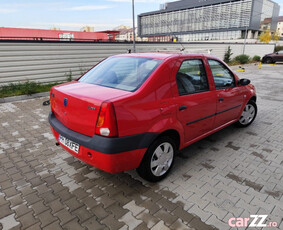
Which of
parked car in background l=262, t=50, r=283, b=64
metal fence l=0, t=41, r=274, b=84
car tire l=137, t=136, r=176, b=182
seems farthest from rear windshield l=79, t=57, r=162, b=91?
parked car in background l=262, t=50, r=283, b=64

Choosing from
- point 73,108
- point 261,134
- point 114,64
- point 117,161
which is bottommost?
point 261,134

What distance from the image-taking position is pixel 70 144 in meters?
2.65

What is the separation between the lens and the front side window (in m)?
3.53

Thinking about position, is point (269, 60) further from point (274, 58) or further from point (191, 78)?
point (191, 78)

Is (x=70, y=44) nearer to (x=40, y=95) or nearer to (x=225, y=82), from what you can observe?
(x=40, y=95)

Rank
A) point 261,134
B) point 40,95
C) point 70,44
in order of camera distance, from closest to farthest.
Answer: point 261,134 < point 40,95 < point 70,44

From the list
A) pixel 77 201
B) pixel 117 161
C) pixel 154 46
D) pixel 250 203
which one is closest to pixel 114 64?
pixel 117 161

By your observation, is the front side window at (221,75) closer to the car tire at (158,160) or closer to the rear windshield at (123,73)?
the rear windshield at (123,73)

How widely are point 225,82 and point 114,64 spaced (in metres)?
2.02

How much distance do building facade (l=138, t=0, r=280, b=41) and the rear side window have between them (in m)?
54.2

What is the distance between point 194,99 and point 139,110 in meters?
1.05

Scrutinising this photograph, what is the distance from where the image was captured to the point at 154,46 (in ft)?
43.9

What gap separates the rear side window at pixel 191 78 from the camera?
291 cm

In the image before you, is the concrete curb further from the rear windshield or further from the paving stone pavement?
the rear windshield
